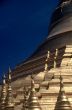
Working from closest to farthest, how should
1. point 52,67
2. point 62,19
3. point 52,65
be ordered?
1. point 52,67
2. point 52,65
3. point 62,19

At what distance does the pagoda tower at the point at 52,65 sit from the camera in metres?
28.5

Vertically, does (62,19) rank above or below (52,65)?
above

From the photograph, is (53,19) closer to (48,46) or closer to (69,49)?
(48,46)

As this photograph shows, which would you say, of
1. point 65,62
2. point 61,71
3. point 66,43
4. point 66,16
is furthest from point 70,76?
point 66,16

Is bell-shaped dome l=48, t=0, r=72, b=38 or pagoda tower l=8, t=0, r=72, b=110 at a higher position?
bell-shaped dome l=48, t=0, r=72, b=38

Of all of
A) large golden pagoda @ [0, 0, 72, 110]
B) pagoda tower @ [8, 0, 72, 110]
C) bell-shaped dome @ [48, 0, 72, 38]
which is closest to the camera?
large golden pagoda @ [0, 0, 72, 110]

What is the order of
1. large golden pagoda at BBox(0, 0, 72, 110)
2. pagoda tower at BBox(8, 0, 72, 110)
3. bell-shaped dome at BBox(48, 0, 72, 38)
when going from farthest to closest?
bell-shaped dome at BBox(48, 0, 72, 38) < pagoda tower at BBox(8, 0, 72, 110) < large golden pagoda at BBox(0, 0, 72, 110)

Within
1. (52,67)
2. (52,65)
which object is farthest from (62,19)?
(52,67)

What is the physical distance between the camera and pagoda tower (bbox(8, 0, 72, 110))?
28.5m

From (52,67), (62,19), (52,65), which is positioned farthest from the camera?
(62,19)

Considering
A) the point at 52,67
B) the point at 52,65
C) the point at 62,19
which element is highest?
the point at 62,19

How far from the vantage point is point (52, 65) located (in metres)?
36.6

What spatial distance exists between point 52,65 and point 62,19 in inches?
476

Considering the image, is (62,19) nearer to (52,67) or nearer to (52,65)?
(52,65)
